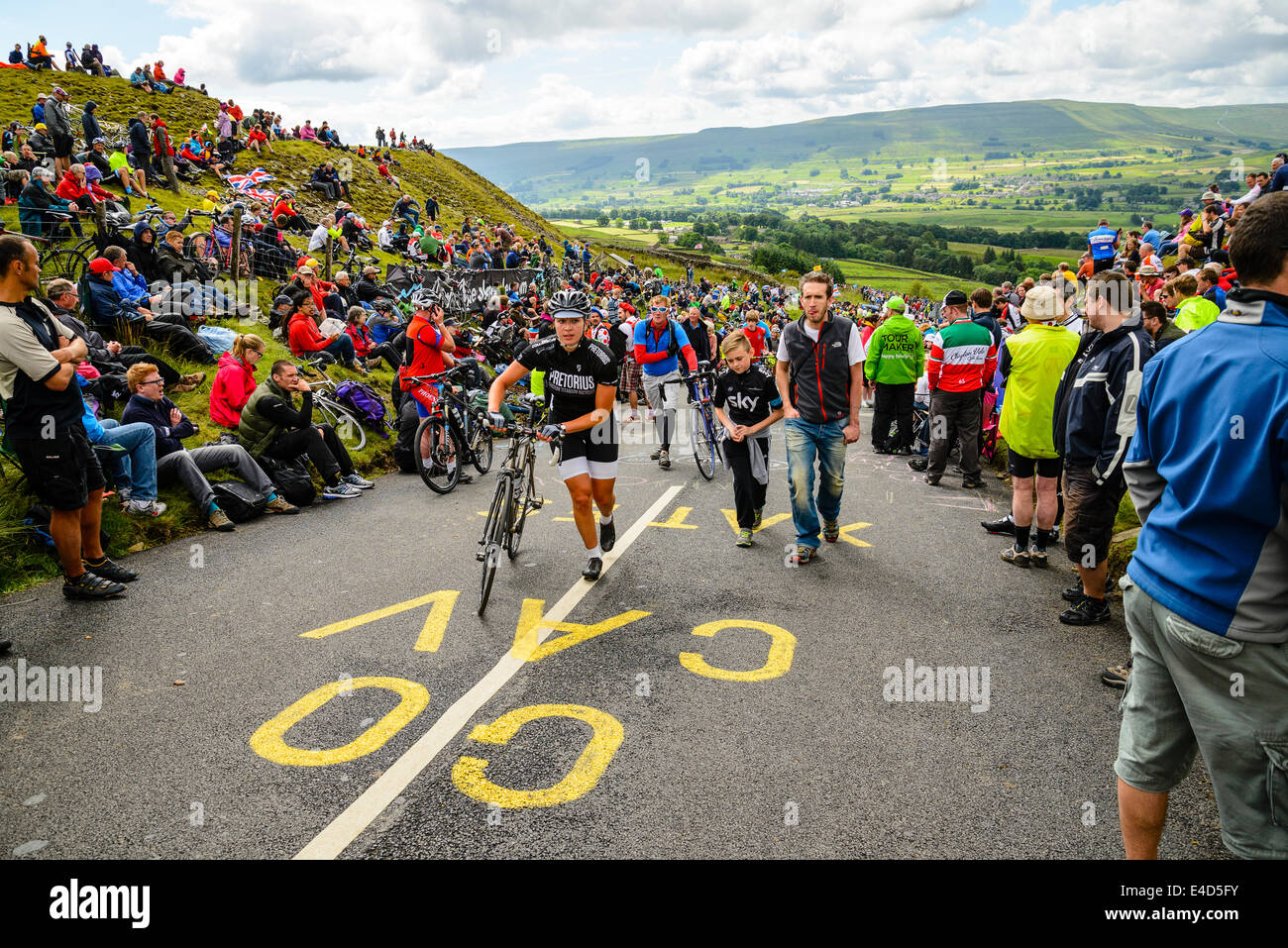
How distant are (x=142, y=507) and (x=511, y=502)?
13.1 ft

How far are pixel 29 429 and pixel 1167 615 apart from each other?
6.85 meters

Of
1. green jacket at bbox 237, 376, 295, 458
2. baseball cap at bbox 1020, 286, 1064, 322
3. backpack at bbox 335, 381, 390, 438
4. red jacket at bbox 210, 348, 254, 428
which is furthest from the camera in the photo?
backpack at bbox 335, 381, 390, 438

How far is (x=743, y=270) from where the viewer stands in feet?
300

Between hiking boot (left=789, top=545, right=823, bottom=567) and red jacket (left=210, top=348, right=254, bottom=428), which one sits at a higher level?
red jacket (left=210, top=348, right=254, bottom=428)

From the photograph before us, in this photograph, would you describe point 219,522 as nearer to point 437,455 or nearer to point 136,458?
point 136,458

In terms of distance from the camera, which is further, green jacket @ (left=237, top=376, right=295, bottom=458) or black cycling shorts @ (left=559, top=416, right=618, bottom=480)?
green jacket @ (left=237, top=376, right=295, bottom=458)

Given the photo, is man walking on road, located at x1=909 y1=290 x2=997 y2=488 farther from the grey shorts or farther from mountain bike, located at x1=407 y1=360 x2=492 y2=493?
the grey shorts

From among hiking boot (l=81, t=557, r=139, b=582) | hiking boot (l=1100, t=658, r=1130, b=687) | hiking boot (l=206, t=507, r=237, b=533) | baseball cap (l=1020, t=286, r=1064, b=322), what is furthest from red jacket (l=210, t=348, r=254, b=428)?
hiking boot (l=1100, t=658, r=1130, b=687)

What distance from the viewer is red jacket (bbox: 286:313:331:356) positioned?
12969 mm

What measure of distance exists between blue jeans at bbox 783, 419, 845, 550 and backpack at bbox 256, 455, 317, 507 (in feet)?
18.9

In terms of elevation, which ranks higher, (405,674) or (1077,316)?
(1077,316)

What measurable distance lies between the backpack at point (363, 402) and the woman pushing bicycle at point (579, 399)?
6237mm
